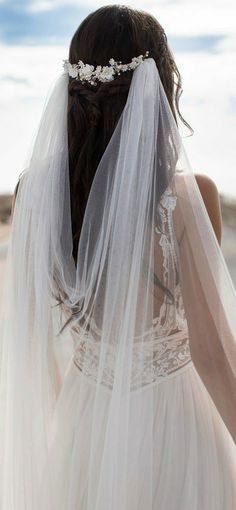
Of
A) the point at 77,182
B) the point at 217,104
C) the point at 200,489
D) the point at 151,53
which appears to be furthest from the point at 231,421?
the point at 217,104

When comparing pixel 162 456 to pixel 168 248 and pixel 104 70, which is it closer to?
pixel 168 248

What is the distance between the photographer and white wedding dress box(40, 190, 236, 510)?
1361 millimetres

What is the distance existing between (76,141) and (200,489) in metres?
0.71

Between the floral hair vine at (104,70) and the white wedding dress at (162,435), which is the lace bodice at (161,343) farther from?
the floral hair vine at (104,70)

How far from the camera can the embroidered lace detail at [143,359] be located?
1.38 metres

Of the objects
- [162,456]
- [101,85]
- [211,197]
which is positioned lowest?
[162,456]

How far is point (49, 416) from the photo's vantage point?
4.98 ft

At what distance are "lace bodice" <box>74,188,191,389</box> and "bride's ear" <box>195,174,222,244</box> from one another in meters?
0.07

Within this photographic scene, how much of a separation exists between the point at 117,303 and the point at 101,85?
41 centimetres

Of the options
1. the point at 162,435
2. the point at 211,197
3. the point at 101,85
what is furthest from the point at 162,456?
the point at 101,85

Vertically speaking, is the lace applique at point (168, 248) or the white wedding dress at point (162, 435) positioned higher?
the lace applique at point (168, 248)

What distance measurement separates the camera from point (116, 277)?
1.33m

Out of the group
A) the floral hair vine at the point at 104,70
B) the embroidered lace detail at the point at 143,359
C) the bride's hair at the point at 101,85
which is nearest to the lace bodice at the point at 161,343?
the embroidered lace detail at the point at 143,359

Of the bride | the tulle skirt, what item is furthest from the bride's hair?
the tulle skirt
